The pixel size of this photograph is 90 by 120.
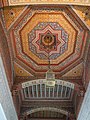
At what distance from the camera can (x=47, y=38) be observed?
19.0ft

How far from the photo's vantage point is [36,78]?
21.9 ft

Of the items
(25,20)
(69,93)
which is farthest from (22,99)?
(25,20)

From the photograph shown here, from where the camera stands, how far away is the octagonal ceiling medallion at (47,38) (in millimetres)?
5261

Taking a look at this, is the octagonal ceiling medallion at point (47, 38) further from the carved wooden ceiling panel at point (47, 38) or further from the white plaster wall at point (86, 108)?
the white plaster wall at point (86, 108)

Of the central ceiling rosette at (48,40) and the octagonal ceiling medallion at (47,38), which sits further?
the central ceiling rosette at (48,40)

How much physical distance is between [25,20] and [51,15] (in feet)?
1.86

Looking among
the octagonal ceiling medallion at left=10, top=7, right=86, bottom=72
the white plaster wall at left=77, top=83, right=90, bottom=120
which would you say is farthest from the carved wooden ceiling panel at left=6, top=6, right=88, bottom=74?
the white plaster wall at left=77, top=83, right=90, bottom=120

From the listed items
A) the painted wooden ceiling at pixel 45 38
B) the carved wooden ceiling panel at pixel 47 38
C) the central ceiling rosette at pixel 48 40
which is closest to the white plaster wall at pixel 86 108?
the painted wooden ceiling at pixel 45 38

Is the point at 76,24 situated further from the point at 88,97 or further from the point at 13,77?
the point at 13,77

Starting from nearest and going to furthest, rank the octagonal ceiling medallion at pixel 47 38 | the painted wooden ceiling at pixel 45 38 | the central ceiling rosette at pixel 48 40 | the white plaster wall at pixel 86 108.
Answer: the painted wooden ceiling at pixel 45 38 → the octagonal ceiling medallion at pixel 47 38 → the central ceiling rosette at pixel 48 40 → the white plaster wall at pixel 86 108

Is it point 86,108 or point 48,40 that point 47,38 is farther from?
point 86,108

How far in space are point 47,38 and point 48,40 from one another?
0.05 meters

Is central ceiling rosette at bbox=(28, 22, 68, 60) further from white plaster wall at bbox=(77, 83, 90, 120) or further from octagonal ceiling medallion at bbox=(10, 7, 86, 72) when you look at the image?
white plaster wall at bbox=(77, 83, 90, 120)

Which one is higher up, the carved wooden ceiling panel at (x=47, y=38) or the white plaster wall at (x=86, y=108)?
the carved wooden ceiling panel at (x=47, y=38)
